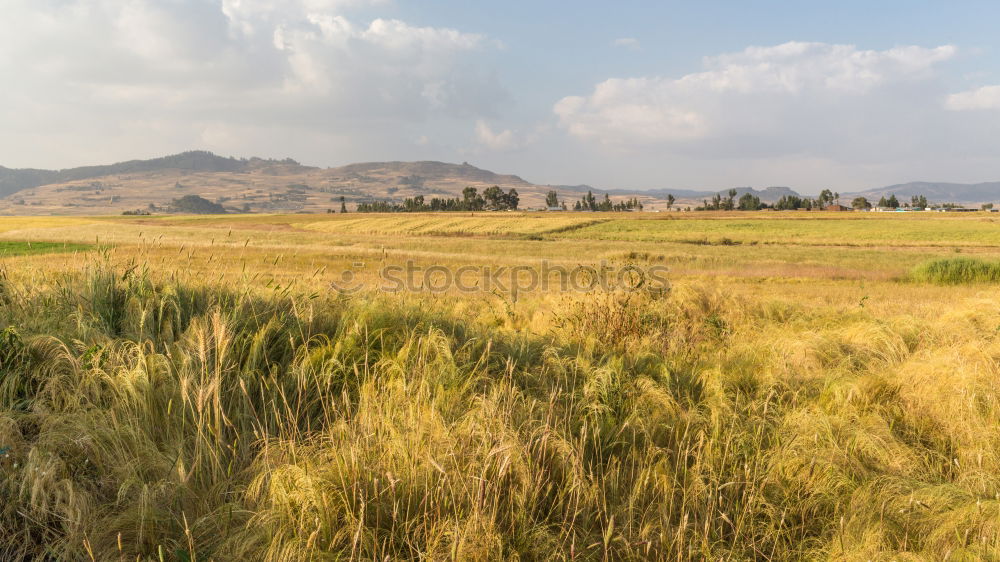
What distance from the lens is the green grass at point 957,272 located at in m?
24.3

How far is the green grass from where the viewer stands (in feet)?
79.6

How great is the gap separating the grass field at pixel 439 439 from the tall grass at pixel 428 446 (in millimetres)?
23

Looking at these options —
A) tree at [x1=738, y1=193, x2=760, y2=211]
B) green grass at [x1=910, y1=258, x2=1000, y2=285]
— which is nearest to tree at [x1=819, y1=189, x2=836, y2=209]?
tree at [x1=738, y1=193, x2=760, y2=211]

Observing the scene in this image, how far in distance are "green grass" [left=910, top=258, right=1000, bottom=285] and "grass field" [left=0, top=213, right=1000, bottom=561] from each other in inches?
849

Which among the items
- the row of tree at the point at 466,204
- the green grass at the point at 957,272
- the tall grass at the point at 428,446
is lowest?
the green grass at the point at 957,272

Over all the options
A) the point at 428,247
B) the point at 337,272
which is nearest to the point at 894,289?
the point at 337,272

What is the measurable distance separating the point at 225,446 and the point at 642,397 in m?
3.36

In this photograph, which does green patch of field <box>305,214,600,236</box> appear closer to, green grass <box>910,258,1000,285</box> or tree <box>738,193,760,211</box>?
green grass <box>910,258,1000,285</box>

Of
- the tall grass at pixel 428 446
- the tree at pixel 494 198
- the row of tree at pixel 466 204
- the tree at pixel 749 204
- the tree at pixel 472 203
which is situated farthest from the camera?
the tree at pixel 494 198

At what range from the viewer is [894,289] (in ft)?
68.6

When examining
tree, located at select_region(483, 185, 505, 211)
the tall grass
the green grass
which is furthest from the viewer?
tree, located at select_region(483, 185, 505, 211)

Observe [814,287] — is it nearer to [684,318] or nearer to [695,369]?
[684,318]

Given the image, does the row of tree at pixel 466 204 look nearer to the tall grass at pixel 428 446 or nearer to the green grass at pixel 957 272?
the green grass at pixel 957 272

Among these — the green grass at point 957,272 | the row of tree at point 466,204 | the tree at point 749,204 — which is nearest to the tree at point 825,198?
the tree at point 749,204
